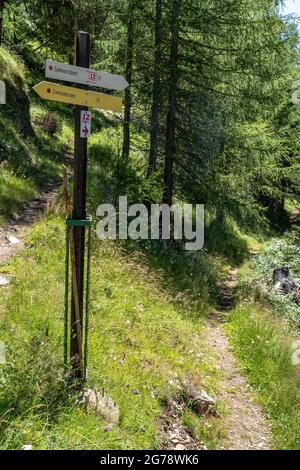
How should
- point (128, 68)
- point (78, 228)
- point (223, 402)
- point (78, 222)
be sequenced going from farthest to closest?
point (128, 68)
point (223, 402)
point (78, 228)
point (78, 222)

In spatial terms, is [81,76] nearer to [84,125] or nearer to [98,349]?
[84,125]

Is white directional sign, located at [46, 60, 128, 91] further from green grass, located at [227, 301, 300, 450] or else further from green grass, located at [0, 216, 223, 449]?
green grass, located at [227, 301, 300, 450]

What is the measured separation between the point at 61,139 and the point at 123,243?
36.4ft

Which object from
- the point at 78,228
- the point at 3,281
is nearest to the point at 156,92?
the point at 3,281

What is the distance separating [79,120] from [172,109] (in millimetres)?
8147

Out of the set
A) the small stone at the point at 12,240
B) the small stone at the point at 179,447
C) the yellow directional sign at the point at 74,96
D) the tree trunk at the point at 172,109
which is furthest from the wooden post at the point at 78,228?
the tree trunk at the point at 172,109

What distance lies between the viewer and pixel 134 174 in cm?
1351

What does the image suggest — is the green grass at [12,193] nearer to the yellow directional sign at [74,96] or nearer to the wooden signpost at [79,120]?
the wooden signpost at [79,120]

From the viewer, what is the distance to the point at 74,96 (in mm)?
4562

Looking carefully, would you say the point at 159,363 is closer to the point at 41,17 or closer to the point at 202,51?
the point at 202,51

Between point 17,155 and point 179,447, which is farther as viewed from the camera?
point 17,155

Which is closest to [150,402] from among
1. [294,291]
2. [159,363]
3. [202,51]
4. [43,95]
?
[159,363]

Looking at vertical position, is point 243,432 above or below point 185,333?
below

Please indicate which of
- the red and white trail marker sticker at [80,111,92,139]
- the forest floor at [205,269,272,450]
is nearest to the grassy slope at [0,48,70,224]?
the forest floor at [205,269,272,450]
